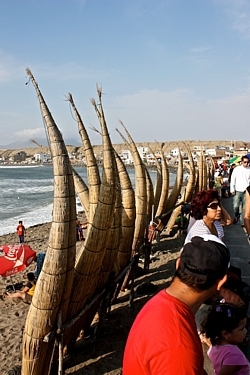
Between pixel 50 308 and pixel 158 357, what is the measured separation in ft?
8.88

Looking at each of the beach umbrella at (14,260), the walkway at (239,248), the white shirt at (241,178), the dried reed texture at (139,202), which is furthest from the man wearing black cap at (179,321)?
the beach umbrella at (14,260)

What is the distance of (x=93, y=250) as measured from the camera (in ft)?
15.9

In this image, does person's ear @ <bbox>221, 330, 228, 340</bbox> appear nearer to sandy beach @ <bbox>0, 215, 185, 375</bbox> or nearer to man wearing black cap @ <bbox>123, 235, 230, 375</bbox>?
man wearing black cap @ <bbox>123, 235, 230, 375</bbox>

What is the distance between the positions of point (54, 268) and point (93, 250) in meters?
0.89

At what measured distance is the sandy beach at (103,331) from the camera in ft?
16.4

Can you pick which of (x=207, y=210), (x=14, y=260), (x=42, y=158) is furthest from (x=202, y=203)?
(x=42, y=158)

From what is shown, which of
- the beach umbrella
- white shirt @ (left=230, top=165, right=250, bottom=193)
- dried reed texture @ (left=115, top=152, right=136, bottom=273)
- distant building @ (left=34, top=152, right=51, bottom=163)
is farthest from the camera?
distant building @ (left=34, top=152, right=51, bottom=163)

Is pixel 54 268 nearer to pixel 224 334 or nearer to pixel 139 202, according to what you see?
pixel 224 334

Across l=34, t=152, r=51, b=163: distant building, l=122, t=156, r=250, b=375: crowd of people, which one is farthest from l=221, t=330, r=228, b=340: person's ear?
l=34, t=152, r=51, b=163: distant building

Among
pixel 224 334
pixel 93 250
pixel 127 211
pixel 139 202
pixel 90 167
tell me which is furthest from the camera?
pixel 139 202

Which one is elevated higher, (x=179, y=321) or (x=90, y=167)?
(x=90, y=167)

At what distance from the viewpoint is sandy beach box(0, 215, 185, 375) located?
501cm

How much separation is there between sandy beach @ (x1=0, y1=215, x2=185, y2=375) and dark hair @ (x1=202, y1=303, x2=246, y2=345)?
252 cm

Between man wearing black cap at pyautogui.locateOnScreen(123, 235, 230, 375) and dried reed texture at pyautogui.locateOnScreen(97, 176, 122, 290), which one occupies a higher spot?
man wearing black cap at pyautogui.locateOnScreen(123, 235, 230, 375)
